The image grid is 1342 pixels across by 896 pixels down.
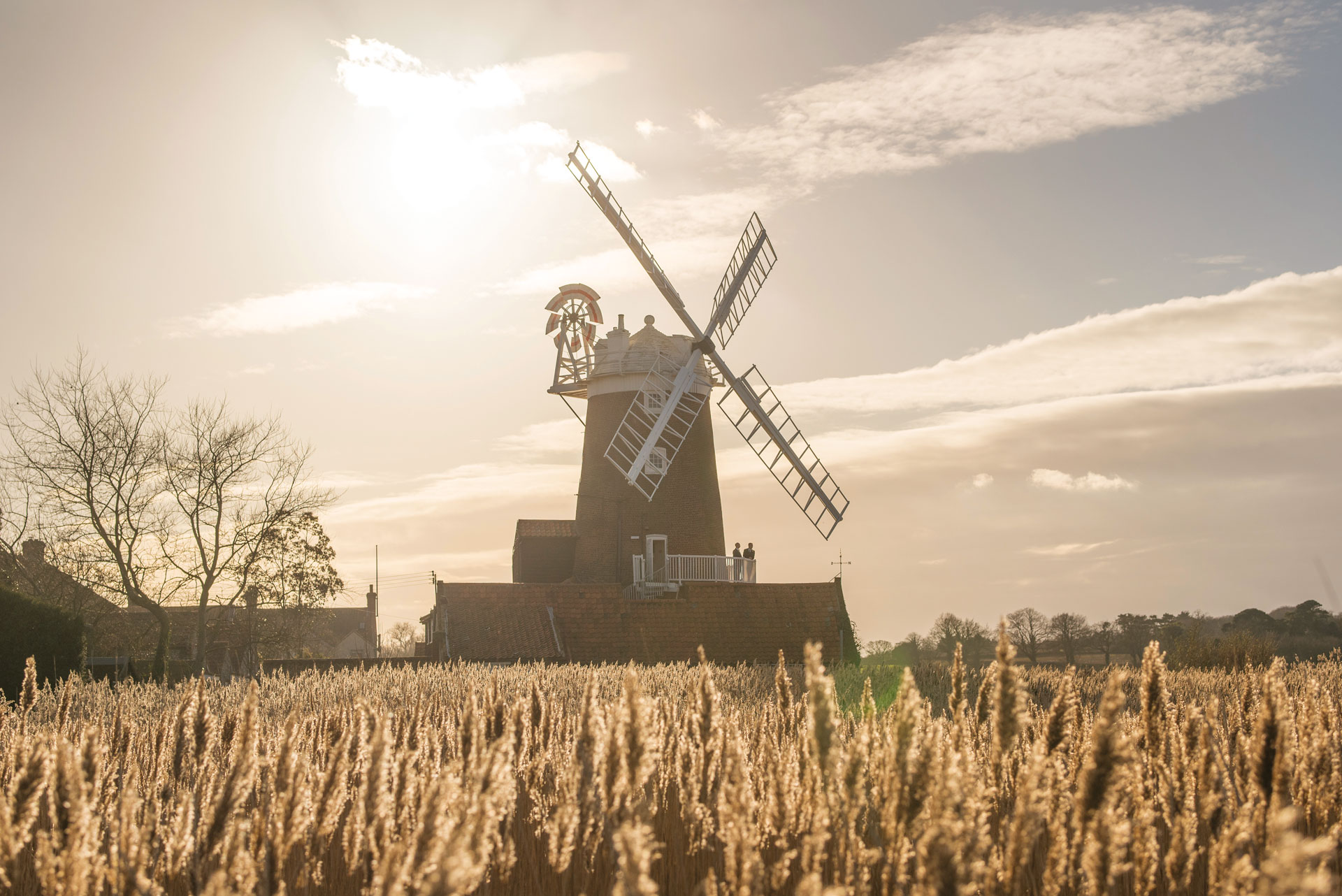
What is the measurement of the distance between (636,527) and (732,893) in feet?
88.7

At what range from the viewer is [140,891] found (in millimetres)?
2047

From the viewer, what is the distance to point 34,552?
3256 centimetres

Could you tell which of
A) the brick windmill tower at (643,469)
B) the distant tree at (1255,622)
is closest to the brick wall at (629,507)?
the brick windmill tower at (643,469)

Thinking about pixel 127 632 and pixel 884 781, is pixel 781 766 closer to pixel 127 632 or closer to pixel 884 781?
pixel 884 781

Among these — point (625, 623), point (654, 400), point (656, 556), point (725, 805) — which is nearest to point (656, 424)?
point (654, 400)

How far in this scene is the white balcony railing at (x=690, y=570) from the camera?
2822 centimetres

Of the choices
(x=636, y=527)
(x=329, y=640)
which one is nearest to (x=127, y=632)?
(x=636, y=527)

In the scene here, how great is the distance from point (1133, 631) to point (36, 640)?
42.4m

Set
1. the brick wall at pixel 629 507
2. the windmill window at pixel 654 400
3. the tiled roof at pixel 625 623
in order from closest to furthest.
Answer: the tiled roof at pixel 625 623 → the windmill window at pixel 654 400 → the brick wall at pixel 629 507

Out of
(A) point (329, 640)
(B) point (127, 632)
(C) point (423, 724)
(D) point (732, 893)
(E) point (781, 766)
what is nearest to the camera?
(D) point (732, 893)

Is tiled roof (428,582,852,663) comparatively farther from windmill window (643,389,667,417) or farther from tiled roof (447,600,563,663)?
windmill window (643,389,667,417)

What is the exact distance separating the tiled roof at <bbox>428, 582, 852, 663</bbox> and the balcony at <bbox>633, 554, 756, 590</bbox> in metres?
0.69

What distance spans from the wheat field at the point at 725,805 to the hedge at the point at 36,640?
15.8 m

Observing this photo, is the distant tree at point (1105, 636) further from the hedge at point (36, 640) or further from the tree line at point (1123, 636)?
the hedge at point (36, 640)
